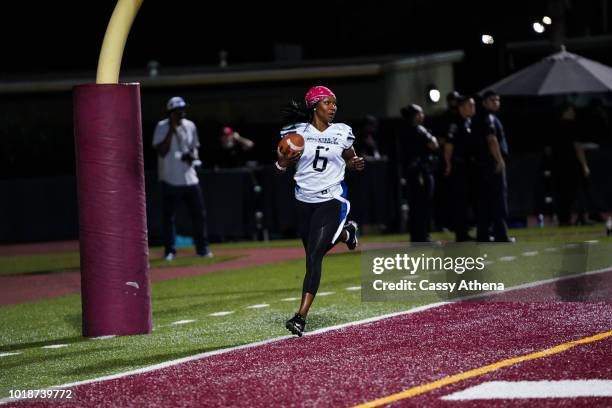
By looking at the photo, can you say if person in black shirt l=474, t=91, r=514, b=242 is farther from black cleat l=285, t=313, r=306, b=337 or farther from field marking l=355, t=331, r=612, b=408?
field marking l=355, t=331, r=612, b=408

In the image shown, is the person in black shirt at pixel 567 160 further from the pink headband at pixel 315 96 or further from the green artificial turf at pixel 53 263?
the pink headband at pixel 315 96

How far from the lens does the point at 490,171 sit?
1861cm

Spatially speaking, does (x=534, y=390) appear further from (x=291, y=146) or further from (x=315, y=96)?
(x=315, y=96)

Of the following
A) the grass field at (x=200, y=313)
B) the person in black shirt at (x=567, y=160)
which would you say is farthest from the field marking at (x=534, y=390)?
the person in black shirt at (x=567, y=160)

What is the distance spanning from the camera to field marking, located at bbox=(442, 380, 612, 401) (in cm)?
893

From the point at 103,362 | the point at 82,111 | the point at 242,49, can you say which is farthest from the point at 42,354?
the point at 242,49

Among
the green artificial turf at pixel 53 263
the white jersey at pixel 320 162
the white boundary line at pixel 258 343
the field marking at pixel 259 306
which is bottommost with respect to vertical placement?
the green artificial turf at pixel 53 263

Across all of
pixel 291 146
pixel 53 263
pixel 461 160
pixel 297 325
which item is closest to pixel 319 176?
pixel 291 146

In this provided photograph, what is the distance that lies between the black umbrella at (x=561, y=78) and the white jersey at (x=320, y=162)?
6447 mm

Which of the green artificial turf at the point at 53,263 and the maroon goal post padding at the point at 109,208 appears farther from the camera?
the green artificial turf at the point at 53,263

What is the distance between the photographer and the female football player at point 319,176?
39.8 feet

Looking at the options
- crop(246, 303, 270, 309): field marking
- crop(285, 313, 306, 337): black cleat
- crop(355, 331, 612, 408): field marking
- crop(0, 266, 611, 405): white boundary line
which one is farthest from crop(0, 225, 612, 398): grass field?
crop(355, 331, 612, 408): field marking

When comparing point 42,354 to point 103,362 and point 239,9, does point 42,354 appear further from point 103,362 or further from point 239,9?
point 239,9

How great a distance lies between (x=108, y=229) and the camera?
1273cm
